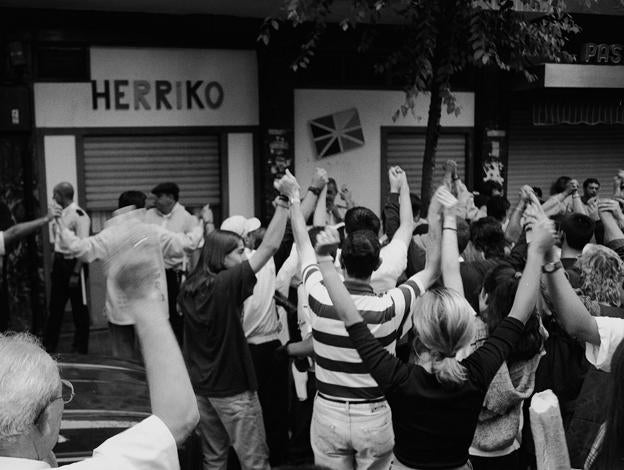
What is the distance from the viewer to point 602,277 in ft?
12.6

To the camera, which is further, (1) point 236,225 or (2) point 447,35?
(2) point 447,35

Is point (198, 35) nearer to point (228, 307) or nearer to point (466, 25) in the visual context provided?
point (466, 25)

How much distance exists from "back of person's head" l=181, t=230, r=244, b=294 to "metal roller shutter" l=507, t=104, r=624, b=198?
836 centimetres

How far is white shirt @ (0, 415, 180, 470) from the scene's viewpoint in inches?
63.1

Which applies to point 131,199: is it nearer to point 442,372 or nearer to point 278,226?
point 278,226

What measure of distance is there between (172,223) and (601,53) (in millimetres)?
7607

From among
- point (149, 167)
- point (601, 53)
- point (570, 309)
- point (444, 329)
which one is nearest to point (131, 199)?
point (149, 167)

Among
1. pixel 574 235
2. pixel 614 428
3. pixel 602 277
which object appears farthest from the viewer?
pixel 574 235

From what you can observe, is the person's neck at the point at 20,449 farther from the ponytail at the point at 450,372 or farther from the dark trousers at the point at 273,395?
the dark trousers at the point at 273,395

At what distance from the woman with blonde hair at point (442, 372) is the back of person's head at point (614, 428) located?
3.00 feet

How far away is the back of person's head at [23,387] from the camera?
1.57m

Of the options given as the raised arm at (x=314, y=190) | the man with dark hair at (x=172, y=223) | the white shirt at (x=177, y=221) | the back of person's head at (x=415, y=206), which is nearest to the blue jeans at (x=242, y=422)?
the raised arm at (x=314, y=190)

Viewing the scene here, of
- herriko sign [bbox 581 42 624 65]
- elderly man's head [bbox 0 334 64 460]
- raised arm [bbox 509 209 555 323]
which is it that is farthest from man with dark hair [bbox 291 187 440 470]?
herriko sign [bbox 581 42 624 65]

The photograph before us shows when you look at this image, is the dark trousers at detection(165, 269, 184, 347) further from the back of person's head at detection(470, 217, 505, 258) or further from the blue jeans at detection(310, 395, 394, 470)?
the blue jeans at detection(310, 395, 394, 470)
